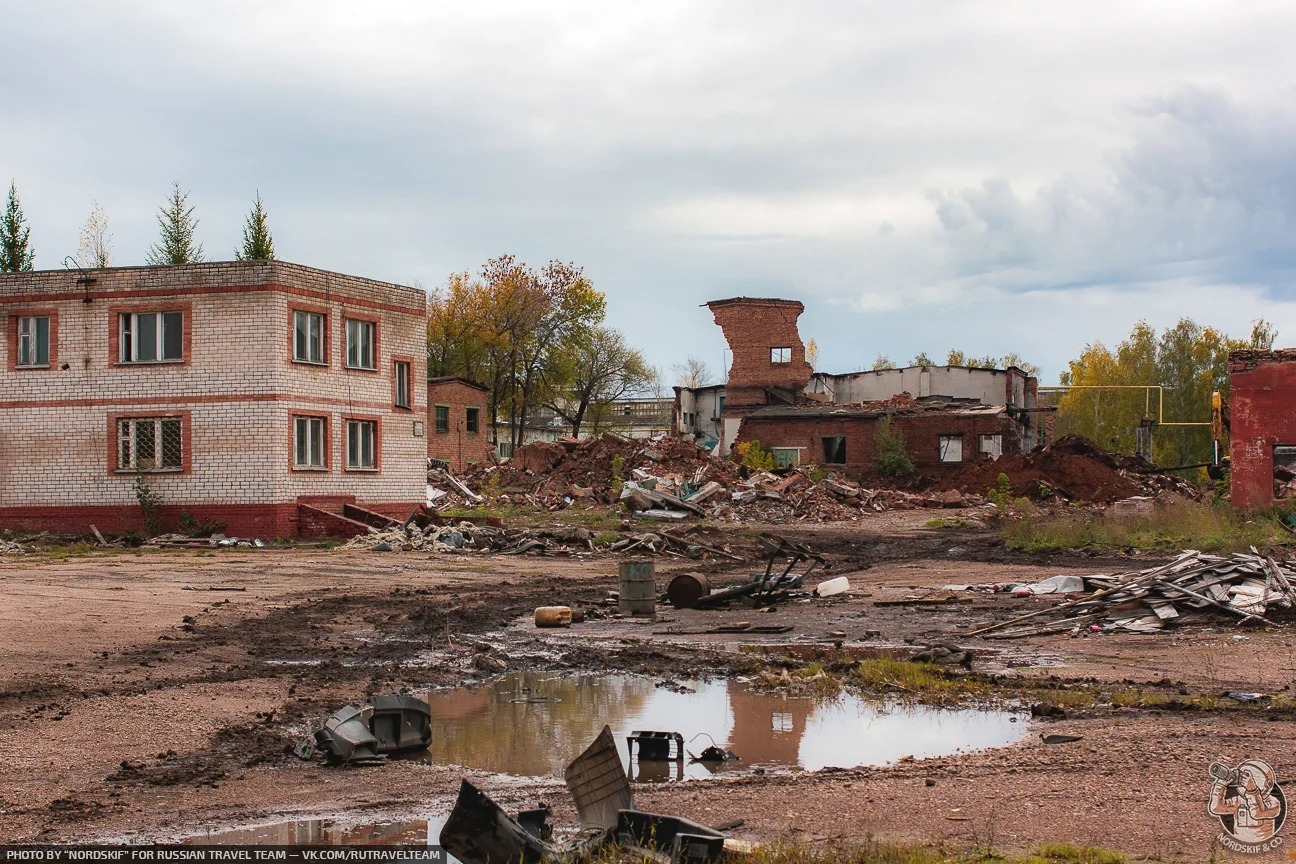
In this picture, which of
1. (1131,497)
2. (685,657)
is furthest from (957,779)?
(1131,497)

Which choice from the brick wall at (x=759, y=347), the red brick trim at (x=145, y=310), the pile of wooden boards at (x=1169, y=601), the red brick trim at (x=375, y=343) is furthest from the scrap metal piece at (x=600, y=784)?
the brick wall at (x=759, y=347)

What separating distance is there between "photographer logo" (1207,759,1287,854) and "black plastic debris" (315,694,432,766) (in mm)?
5183

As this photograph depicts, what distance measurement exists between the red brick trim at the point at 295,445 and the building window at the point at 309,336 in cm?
139

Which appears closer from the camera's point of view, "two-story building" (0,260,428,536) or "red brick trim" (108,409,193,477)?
"two-story building" (0,260,428,536)

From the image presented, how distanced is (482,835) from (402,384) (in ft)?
98.5

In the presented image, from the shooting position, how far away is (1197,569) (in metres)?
16.1

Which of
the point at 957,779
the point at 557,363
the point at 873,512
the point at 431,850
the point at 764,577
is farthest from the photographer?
the point at 557,363

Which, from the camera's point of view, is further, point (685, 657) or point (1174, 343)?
point (1174, 343)

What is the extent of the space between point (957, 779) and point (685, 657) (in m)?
6.27

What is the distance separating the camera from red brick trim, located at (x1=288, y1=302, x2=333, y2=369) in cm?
3123

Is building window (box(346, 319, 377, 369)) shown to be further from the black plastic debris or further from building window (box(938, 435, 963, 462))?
building window (box(938, 435, 963, 462))

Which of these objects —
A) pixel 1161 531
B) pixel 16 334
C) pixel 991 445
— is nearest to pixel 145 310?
pixel 16 334

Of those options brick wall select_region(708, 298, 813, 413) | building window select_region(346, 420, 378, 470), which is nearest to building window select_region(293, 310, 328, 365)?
building window select_region(346, 420, 378, 470)

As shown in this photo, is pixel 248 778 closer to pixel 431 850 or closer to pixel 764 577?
pixel 431 850
